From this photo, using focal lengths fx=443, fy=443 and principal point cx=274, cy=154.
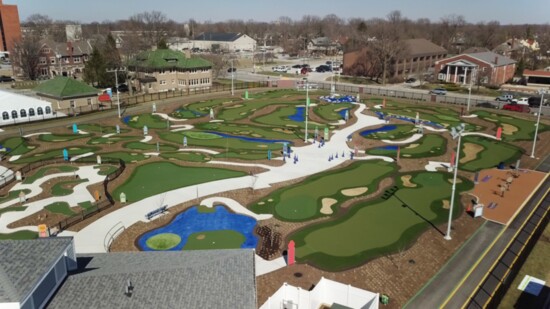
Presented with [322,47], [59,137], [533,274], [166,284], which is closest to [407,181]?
[533,274]

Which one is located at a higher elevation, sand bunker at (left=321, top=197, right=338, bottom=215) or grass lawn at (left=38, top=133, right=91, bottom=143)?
grass lawn at (left=38, top=133, right=91, bottom=143)

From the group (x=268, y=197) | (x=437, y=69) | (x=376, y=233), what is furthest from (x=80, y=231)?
(x=437, y=69)

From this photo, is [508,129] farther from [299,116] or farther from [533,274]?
[533,274]

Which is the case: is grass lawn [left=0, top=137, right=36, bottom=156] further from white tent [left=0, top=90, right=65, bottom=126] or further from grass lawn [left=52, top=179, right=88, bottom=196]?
grass lawn [left=52, top=179, right=88, bottom=196]

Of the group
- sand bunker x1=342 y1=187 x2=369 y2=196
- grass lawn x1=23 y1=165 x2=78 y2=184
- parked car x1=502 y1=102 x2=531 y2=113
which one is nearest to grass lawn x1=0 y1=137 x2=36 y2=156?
grass lawn x1=23 y1=165 x2=78 y2=184

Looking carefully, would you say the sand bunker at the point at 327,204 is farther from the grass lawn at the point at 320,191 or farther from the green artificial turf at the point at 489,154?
the green artificial turf at the point at 489,154
